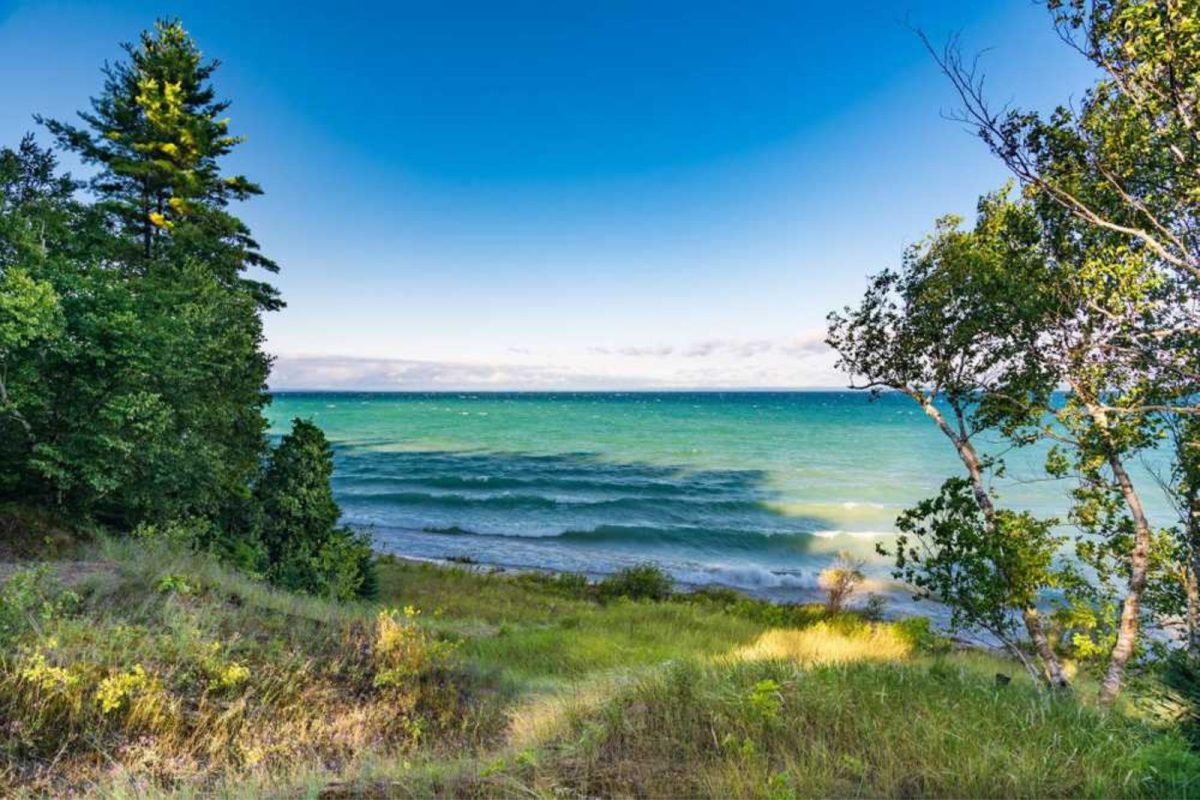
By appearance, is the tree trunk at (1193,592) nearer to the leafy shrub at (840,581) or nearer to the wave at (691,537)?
the leafy shrub at (840,581)

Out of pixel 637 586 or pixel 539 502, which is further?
pixel 539 502

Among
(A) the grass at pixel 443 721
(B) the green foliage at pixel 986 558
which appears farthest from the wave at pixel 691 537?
(A) the grass at pixel 443 721

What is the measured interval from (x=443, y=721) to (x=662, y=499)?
30041 millimetres

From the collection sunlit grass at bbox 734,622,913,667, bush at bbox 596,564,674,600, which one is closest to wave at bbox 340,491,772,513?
bush at bbox 596,564,674,600

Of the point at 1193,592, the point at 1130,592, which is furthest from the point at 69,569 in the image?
the point at 1193,592

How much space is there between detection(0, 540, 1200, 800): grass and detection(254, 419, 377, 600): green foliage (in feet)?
21.5

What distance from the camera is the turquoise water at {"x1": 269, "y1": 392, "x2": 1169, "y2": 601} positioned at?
86.3 feet

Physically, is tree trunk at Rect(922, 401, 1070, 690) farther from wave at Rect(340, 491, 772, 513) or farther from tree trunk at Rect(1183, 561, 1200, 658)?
wave at Rect(340, 491, 772, 513)

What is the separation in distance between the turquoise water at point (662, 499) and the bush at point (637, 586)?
7.11 feet

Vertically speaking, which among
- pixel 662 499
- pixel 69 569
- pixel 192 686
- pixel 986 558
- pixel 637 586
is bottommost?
pixel 637 586

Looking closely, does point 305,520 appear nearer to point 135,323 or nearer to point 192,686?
point 135,323

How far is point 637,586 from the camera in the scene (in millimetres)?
21531

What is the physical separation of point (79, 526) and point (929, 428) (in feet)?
308

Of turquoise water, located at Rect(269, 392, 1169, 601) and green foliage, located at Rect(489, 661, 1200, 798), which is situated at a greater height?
green foliage, located at Rect(489, 661, 1200, 798)
